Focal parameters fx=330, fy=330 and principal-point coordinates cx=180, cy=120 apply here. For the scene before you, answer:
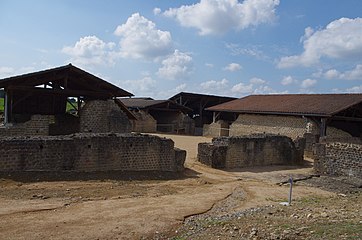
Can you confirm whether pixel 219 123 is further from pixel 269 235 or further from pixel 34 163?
pixel 269 235

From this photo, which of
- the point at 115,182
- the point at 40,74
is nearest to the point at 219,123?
the point at 40,74

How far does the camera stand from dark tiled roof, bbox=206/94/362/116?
824 inches

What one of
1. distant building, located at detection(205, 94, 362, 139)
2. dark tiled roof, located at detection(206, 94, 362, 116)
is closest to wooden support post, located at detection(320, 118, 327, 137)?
distant building, located at detection(205, 94, 362, 139)

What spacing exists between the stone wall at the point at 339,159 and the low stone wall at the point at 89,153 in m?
6.17

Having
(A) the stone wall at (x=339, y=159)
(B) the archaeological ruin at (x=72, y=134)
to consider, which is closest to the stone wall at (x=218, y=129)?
(B) the archaeological ruin at (x=72, y=134)

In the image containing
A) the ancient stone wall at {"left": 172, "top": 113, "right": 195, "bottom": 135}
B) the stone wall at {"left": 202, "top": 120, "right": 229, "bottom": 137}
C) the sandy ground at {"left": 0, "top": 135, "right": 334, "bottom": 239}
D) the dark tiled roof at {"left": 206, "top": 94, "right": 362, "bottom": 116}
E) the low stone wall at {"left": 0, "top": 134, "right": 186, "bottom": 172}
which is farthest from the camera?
the ancient stone wall at {"left": 172, "top": 113, "right": 195, "bottom": 135}

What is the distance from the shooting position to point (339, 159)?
1358 cm

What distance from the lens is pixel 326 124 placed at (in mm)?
20562

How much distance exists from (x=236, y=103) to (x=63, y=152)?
22.0 m

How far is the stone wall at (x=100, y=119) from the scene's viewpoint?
1744 centimetres

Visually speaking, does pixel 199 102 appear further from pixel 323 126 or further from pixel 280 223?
pixel 280 223

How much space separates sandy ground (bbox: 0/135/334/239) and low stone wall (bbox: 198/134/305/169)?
188 cm

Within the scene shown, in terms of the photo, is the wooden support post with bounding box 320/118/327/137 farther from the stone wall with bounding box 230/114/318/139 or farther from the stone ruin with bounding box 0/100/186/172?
the stone ruin with bounding box 0/100/186/172

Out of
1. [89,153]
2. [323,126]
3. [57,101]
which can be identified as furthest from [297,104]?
[89,153]
